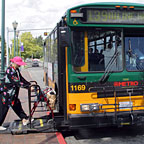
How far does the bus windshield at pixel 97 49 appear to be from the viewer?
5887 mm

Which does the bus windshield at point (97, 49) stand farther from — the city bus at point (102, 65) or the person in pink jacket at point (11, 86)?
the person in pink jacket at point (11, 86)

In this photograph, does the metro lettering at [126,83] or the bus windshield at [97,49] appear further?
the metro lettering at [126,83]

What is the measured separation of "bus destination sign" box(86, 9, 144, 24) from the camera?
233 inches

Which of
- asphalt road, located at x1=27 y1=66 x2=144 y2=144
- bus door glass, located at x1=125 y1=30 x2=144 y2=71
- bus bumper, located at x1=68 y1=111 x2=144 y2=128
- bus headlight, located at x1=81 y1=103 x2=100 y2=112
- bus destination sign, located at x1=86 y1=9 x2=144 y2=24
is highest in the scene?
bus destination sign, located at x1=86 y1=9 x2=144 y2=24

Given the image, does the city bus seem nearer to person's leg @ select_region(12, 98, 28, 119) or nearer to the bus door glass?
the bus door glass

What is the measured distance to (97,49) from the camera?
19.6ft

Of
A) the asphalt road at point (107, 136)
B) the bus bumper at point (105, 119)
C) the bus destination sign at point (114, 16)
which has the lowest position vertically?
the asphalt road at point (107, 136)

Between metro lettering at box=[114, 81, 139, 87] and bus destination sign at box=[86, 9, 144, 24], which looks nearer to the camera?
bus destination sign at box=[86, 9, 144, 24]

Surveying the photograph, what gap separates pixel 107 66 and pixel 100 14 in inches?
47.4

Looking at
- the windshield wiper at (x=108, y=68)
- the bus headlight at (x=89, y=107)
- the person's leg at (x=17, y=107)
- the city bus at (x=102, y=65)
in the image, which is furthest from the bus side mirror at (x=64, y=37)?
the person's leg at (x=17, y=107)

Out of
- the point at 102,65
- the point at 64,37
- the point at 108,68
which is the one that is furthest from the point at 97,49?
the point at 64,37

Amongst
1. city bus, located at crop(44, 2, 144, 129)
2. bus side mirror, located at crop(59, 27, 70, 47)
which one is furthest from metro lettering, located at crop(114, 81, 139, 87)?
bus side mirror, located at crop(59, 27, 70, 47)

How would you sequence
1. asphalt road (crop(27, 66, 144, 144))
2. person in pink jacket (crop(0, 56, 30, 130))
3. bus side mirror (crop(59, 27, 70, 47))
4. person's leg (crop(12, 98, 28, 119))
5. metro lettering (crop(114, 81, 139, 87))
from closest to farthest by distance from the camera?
bus side mirror (crop(59, 27, 70, 47))
metro lettering (crop(114, 81, 139, 87))
asphalt road (crop(27, 66, 144, 144))
person in pink jacket (crop(0, 56, 30, 130))
person's leg (crop(12, 98, 28, 119))

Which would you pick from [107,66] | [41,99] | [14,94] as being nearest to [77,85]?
[107,66]
